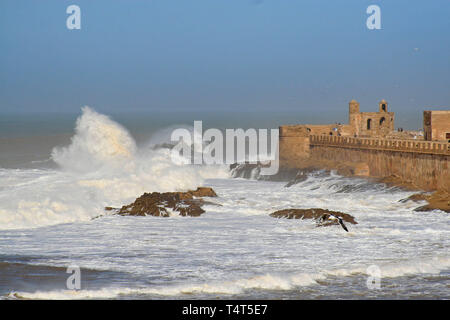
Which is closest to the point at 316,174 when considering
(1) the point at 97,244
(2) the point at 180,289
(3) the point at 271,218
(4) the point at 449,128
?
(4) the point at 449,128

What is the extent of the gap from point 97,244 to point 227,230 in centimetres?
442

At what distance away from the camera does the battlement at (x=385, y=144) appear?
114 ft

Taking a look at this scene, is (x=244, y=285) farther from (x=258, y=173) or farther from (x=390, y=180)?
(x=258, y=173)

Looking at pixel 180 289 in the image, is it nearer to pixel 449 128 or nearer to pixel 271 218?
pixel 271 218

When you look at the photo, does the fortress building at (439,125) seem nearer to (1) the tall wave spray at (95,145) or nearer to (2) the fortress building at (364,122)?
(2) the fortress building at (364,122)

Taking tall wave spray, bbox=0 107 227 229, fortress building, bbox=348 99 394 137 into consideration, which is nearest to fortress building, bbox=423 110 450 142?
fortress building, bbox=348 99 394 137

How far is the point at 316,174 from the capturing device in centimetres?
4256

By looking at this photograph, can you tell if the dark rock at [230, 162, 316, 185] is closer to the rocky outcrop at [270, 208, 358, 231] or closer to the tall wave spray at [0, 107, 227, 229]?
the tall wave spray at [0, 107, 227, 229]

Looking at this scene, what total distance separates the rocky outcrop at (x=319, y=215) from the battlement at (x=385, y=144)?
9146 millimetres

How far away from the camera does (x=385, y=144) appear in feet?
129

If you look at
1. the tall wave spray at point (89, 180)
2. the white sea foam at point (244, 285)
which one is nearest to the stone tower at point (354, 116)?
the tall wave spray at point (89, 180)

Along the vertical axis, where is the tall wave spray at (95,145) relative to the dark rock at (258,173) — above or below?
above

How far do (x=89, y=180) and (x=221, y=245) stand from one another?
15.2m

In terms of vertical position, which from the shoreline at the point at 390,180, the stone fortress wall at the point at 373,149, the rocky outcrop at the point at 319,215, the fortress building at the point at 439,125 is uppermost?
the fortress building at the point at 439,125
